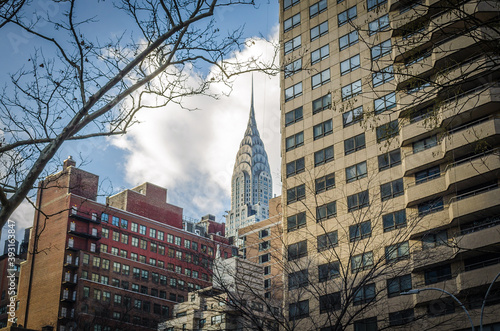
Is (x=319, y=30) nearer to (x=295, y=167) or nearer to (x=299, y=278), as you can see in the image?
(x=295, y=167)

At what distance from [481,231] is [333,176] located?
12.4 metres

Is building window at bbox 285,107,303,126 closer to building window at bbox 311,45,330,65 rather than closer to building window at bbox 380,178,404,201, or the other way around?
building window at bbox 311,45,330,65

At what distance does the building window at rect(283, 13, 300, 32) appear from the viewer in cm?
5219

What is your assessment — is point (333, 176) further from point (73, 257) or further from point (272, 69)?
point (73, 257)

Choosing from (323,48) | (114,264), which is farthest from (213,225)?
(323,48)

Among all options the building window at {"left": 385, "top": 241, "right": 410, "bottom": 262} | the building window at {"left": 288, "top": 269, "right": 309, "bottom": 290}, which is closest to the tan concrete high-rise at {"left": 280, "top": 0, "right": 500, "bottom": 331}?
the building window at {"left": 385, "top": 241, "right": 410, "bottom": 262}

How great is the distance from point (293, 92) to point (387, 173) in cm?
1240

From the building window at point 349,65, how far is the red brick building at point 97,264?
44365 mm

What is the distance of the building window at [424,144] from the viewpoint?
40062mm

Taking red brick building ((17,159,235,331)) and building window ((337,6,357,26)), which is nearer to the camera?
building window ((337,6,357,26))

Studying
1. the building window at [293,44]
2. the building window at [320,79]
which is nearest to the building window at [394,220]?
the building window at [320,79]

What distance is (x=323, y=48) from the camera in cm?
4872

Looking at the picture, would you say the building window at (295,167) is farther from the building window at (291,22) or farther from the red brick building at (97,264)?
the red brick building at (97,264)

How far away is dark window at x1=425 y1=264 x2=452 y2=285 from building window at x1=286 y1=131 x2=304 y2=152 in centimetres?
1500
